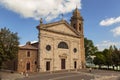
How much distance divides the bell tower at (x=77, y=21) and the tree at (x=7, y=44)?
21.8 m

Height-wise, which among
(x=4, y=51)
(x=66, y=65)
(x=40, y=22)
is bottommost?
(x=66, y=65)

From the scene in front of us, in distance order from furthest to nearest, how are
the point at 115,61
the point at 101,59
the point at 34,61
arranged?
the point at 101,59, the point at 115,61, the point at 34,61

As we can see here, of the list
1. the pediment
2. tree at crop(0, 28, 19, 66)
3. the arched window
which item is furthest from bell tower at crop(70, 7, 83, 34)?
tree at crop(0, 28, 19, 66)

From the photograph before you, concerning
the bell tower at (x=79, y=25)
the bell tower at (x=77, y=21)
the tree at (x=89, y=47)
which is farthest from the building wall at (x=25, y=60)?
the tree at (x=89, y=47)

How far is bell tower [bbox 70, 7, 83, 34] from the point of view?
5222 centimetres

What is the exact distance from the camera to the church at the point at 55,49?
40.4 metres

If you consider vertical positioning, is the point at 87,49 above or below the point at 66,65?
above

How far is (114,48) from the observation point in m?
54.7

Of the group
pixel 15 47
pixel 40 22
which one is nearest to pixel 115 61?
pixel 40 22

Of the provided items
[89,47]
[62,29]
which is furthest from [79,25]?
[89,47]

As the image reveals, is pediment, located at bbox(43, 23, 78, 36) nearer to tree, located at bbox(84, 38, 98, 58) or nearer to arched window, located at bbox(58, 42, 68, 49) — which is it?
arched window, located at bbox(58, 42, 68, 49)

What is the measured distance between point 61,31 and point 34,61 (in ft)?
34.5

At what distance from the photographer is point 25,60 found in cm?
3972

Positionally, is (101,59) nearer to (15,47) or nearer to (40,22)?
(40,22)
